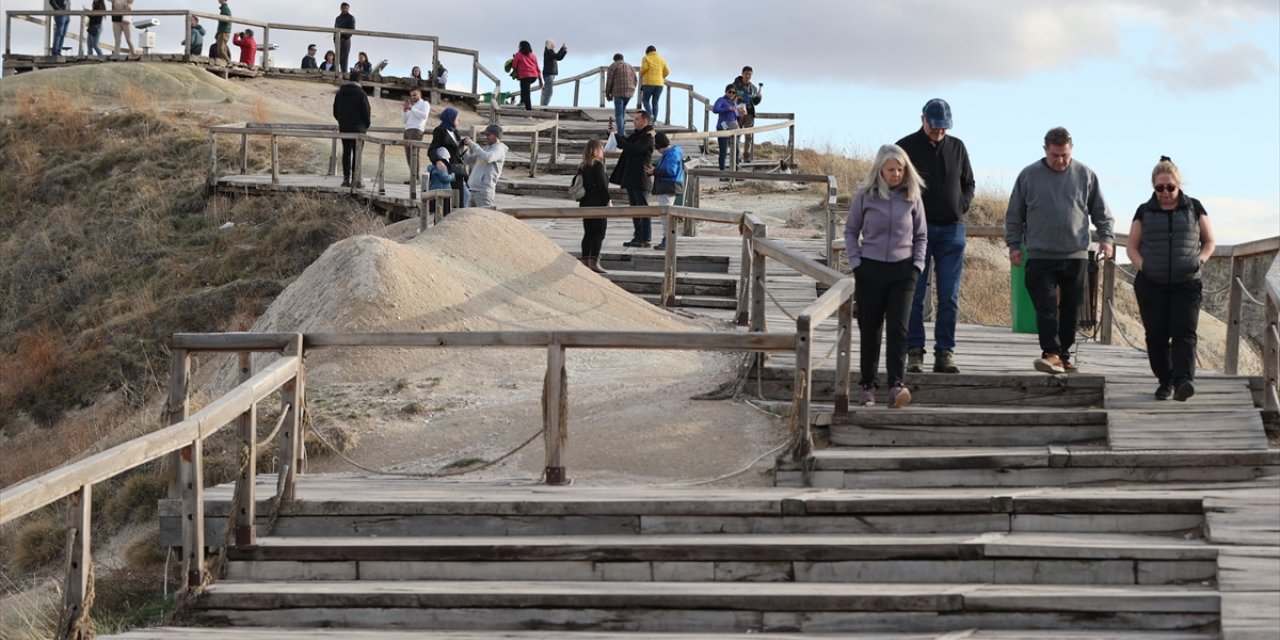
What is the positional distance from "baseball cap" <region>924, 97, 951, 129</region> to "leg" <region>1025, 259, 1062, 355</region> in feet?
3.37

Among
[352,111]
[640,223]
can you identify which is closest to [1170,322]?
[640,223]

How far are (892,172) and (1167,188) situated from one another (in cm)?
164

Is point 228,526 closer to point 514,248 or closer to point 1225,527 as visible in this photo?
point 1225,527

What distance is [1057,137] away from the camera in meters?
11.2

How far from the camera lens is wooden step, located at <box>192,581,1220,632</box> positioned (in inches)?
298

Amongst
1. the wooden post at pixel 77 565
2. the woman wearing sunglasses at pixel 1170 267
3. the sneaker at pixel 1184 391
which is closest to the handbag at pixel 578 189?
the woman wearing sunglasses at pixel 1170 267

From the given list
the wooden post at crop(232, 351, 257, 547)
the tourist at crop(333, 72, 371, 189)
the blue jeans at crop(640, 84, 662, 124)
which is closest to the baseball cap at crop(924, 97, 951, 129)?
the wooden post at crop(232, 351, 257, 547)

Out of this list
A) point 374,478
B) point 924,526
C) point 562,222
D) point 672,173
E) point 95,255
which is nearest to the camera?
point 924,526

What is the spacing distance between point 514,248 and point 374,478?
630 cm

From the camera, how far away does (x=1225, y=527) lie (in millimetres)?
8336

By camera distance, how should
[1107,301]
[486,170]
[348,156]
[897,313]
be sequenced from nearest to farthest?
1. [897,313]
2. [1107,301]
3. [486,170]
4. [348,156]

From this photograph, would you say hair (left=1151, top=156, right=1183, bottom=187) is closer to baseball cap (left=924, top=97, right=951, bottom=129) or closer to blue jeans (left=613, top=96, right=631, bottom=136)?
baseball cap (left=924, top=97, right=951, bottom=129)

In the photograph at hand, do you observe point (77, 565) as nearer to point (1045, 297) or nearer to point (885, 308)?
point (885, 308)

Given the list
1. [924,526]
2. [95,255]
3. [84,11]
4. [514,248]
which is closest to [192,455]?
[924,526]
